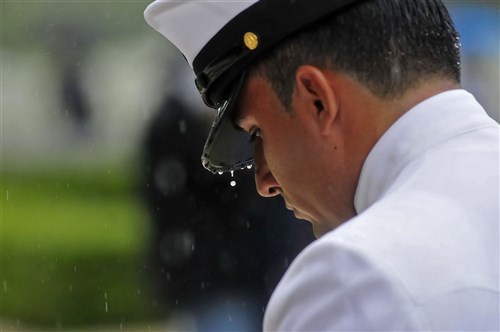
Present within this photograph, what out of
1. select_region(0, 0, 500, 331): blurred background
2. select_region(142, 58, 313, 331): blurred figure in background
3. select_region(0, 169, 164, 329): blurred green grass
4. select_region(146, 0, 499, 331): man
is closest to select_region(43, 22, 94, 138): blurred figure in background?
select_region(0, 0, 500, 331): blurred background

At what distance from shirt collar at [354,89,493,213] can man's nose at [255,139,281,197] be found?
23cm

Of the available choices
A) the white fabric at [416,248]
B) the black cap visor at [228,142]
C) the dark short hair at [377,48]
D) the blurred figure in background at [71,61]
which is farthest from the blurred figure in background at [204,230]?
the white fabric at [416,248]

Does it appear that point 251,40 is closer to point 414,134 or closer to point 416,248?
point 414,134

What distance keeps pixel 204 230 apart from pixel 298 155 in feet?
13.9

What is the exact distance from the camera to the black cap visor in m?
1.71

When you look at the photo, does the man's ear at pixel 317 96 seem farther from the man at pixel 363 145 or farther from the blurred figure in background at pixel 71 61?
the blurred figure in background at pixel 71 61

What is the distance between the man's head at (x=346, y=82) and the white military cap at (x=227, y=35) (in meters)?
0.02

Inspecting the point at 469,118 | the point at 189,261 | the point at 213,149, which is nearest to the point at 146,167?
the point at 189,261

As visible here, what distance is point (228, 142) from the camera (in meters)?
1.83

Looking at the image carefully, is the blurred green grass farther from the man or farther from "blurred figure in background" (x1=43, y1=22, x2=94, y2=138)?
the man

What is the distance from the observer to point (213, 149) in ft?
6.12

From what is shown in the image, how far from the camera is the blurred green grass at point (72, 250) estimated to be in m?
7.06

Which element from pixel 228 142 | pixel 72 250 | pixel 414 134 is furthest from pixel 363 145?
pixel 72 250

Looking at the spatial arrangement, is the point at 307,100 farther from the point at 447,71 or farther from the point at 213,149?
the point at 213,149
